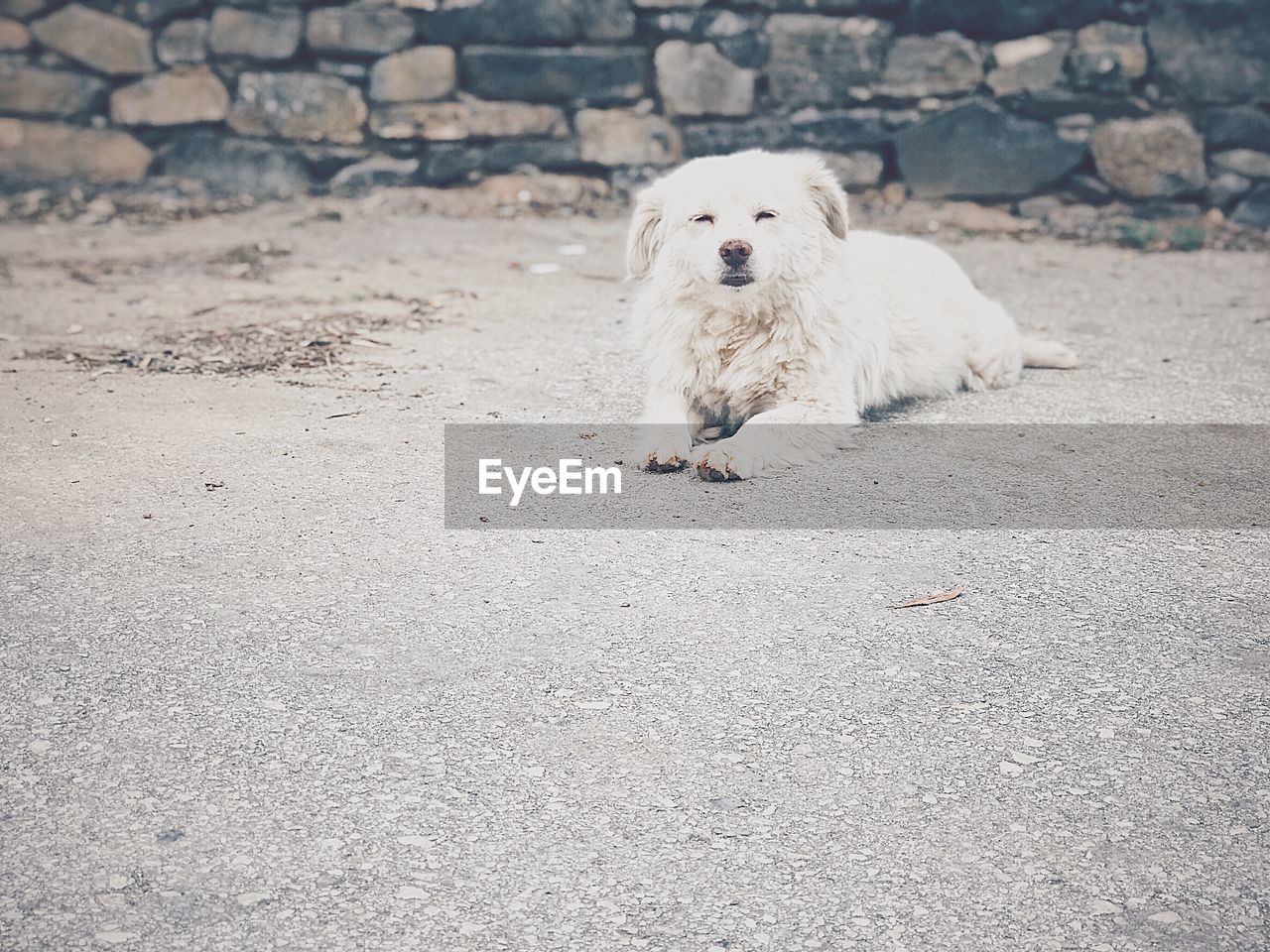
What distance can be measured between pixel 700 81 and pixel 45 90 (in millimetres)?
4427

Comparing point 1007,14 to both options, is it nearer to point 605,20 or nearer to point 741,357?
point 605,20

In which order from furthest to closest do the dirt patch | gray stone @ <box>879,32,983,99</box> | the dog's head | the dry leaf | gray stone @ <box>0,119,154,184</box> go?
gray stone @ <box>0,119,154,184</box>, gray stone @ <box>879,32,983,99</box>, the dirt patch, the dog's head, the dry leaf

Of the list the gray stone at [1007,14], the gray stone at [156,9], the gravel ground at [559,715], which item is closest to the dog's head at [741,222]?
the gravel ground at [559,715]

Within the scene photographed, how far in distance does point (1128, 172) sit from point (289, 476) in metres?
6.65

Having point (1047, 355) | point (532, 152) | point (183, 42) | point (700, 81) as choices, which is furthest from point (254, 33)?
point (1047, 355)

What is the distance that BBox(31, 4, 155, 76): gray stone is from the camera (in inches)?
337

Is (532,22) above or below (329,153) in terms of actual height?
above

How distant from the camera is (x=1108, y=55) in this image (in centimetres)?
834

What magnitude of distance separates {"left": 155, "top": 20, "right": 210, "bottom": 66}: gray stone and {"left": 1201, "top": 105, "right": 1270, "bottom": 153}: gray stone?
6701mm

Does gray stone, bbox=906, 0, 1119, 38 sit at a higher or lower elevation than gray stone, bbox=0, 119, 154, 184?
higher

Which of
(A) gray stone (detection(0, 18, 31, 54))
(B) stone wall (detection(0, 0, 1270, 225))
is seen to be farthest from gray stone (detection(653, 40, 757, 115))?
(A) gray stone (detection(0, 18, 31, 54))

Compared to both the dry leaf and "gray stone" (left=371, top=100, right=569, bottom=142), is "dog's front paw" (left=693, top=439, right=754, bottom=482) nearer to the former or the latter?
the dry leaf

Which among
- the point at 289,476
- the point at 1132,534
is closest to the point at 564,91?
the point at 289,476

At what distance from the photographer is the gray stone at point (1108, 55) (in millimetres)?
8344
